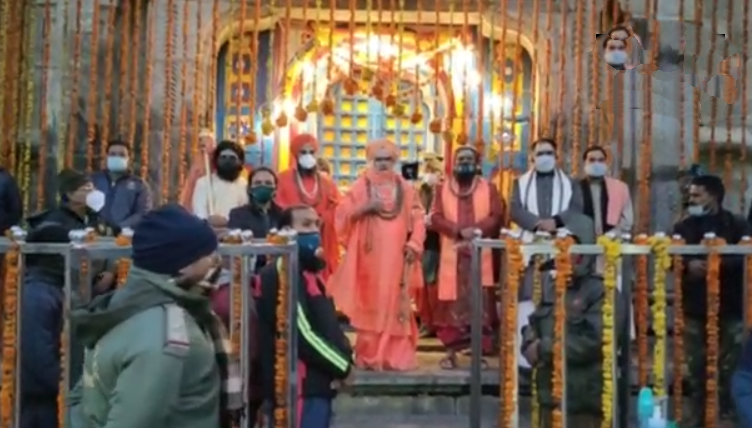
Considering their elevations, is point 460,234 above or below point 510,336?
above

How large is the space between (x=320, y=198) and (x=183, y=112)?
1.72 m

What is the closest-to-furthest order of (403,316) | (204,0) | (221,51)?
(403,316)
(204,0)
(221,51)

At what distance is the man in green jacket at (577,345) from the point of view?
18.6ft

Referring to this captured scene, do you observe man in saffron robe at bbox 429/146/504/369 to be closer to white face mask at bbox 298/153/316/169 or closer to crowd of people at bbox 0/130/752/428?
crowd of people at bbox 0/130/752/428

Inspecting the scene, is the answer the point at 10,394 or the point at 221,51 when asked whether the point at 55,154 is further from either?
the point at 10,394

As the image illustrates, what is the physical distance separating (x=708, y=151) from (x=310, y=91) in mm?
4354

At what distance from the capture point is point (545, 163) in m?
7.97

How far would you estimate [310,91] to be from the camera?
11875 millimetres

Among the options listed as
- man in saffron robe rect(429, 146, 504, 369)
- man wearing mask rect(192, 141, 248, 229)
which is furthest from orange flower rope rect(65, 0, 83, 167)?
man in saffron robe rect(429, 146, 504, 369)

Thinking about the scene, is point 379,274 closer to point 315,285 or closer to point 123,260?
point 315,285

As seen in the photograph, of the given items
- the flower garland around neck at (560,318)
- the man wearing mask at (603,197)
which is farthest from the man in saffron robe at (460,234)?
the flower garland around neck at (560,318)

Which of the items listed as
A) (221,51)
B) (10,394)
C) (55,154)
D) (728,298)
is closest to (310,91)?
(221,51)

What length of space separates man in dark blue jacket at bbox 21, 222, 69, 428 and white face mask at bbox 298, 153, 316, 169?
352 cm

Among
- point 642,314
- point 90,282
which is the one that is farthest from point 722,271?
point 90,282
